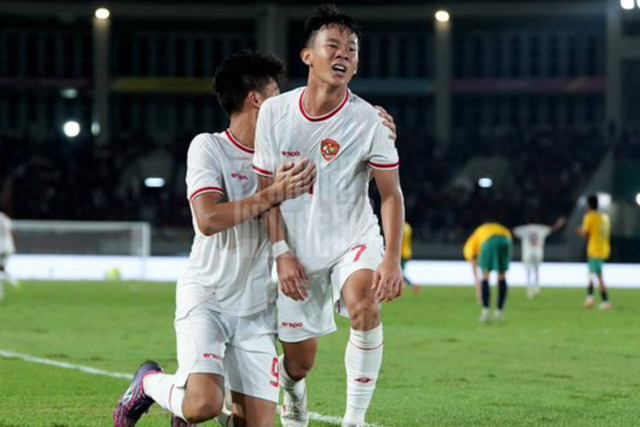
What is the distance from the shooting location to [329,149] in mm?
6547

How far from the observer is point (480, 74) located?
171 ft

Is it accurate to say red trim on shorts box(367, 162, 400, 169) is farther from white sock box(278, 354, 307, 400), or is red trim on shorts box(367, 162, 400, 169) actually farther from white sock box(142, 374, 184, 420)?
white sock box(142, 374, 184, 420)

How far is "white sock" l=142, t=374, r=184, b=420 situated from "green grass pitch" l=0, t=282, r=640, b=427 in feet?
3.47

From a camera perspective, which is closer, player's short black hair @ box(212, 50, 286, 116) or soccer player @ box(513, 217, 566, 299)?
player's short black hair @ box(212, 50, 286, 116)

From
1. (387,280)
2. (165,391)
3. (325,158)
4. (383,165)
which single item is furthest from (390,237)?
(165,391)

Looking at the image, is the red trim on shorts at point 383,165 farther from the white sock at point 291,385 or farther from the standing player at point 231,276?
the white sock at point 291,385

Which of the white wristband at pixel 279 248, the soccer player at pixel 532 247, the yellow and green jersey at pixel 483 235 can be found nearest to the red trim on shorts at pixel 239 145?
the white wristband at pixel 279 248

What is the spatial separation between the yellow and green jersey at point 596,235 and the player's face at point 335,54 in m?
16.4

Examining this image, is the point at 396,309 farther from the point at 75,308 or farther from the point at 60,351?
the point at 60,351

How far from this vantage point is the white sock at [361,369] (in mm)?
6715

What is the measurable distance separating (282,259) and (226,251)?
33 centimetres

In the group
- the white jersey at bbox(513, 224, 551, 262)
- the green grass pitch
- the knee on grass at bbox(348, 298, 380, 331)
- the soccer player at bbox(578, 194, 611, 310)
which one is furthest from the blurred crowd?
the knee on grass at bbox(348, 298, 380, 331)

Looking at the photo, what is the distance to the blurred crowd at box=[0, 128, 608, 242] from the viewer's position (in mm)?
43750

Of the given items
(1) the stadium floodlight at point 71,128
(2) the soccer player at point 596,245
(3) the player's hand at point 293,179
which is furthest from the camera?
(1) the stadium floodlight at point 71,128
